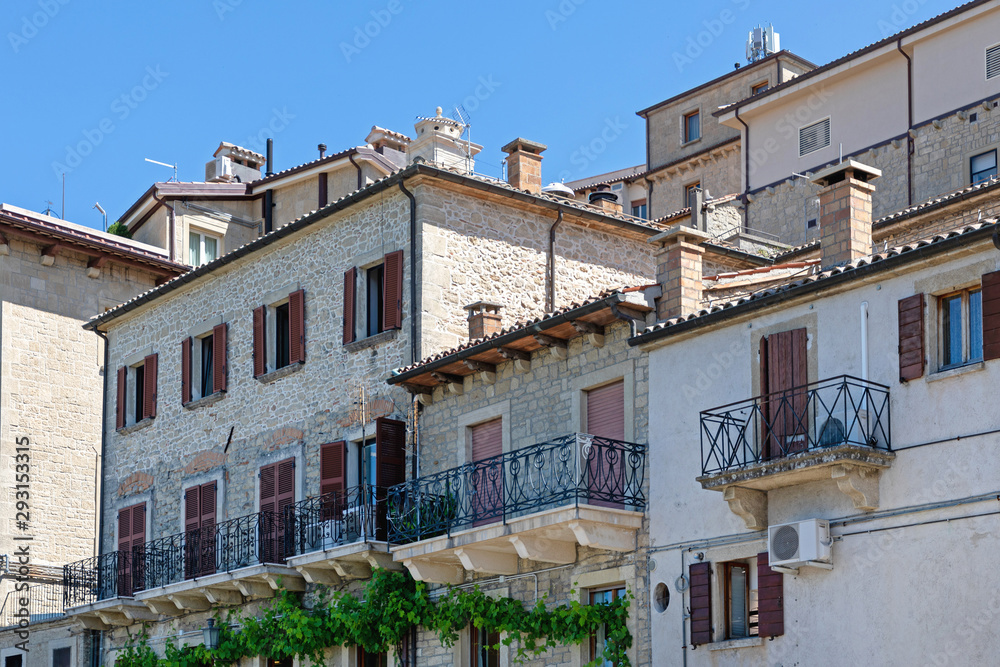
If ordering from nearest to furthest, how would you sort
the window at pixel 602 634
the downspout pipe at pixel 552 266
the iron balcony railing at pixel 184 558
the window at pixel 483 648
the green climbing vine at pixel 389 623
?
the green climbing vine at pixel 389 623
the window at pixel 602 634
the window at pixel 483 648
the iron balcony railing at pixel 184 558
the downspout pipe at pixel 552 266

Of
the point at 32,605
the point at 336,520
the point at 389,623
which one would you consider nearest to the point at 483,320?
the point at 336,520

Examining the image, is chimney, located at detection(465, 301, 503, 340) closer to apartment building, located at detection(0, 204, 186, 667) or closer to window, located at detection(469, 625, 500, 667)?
window, located at detection(469, 625, 500, 667)

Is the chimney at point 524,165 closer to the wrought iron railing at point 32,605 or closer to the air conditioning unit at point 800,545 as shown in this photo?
the air conditioning unit at point 800,545

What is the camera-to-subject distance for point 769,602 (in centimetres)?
1733

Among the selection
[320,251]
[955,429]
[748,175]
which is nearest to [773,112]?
[748,175]

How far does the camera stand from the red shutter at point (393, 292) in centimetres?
2469

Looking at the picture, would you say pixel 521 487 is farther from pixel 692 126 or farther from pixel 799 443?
pixel 692 126

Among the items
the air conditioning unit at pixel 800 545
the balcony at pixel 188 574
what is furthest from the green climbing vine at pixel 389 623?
the air conditioning unit at pixel 800 545

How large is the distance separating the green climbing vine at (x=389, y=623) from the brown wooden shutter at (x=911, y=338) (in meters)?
4.97

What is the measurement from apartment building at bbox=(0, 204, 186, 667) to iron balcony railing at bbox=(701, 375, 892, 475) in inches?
793

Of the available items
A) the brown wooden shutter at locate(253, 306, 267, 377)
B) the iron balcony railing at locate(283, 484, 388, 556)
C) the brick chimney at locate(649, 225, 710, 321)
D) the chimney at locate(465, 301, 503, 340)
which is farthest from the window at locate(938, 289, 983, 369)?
the brown wooden shutter at locate(253, 306, 267, 377)

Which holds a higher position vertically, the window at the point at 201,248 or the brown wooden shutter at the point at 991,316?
the window at the point at 201,248

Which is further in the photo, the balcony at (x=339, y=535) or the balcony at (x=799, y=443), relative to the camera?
the balcony at (x=339, y=535)

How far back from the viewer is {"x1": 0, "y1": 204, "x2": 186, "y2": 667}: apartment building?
35219 mm
